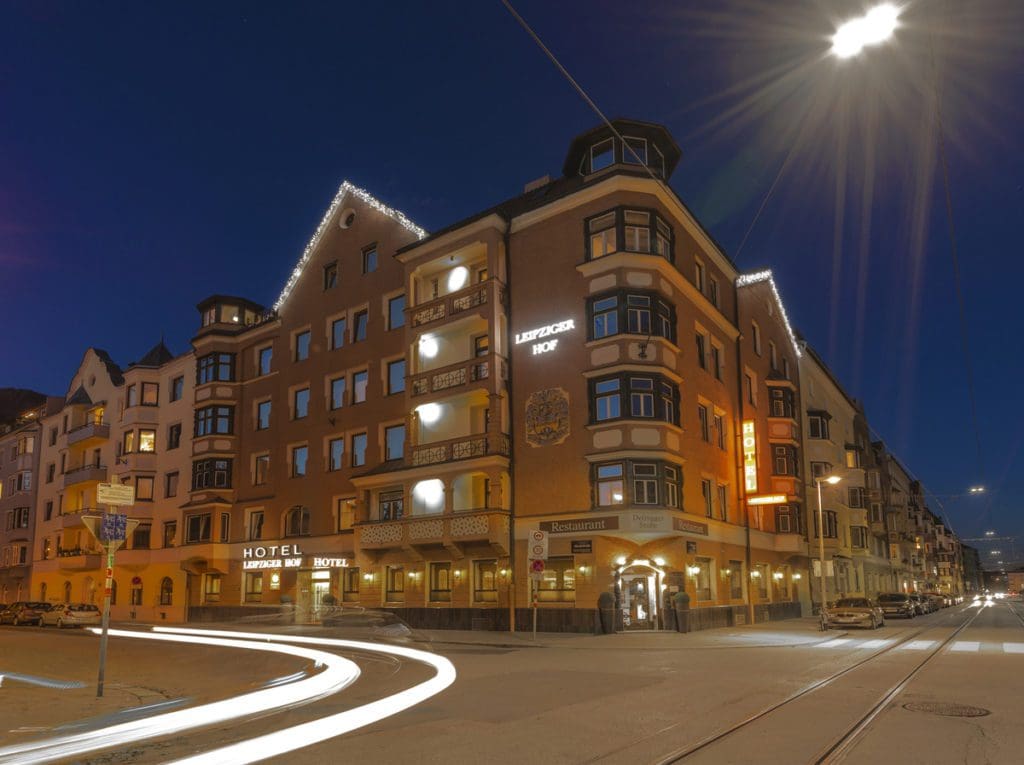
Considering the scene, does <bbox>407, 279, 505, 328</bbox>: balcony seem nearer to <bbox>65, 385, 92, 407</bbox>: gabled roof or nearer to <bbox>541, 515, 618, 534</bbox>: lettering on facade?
<bbox>541, 515, 618, 534</bbox>: lettering on facade

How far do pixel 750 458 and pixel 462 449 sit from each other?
13.0 meters

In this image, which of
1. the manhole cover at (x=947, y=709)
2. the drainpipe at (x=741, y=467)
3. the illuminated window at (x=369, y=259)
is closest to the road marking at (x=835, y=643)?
the drainpipe at (x=741, y=467)

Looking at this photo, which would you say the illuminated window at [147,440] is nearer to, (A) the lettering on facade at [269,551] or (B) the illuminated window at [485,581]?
(A) the lettering on facade at [269,551]

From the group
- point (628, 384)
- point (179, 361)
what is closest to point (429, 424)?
point (628, 384)

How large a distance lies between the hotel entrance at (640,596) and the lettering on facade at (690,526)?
1.88 meters

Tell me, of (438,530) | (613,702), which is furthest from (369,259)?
(613,702)

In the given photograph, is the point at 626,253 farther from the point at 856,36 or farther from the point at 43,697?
the point at 43,697

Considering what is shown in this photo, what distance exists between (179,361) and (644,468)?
102 feet

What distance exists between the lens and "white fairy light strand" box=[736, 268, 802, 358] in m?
41.5

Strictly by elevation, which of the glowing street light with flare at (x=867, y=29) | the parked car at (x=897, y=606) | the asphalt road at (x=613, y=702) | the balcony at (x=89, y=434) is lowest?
the parked car at (x=897, y=606)

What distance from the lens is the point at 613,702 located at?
1227 cm

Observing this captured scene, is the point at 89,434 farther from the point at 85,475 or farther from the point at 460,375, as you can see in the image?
the point at 460,375

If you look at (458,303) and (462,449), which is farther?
(458,303)

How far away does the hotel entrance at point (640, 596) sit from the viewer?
1161 inches
